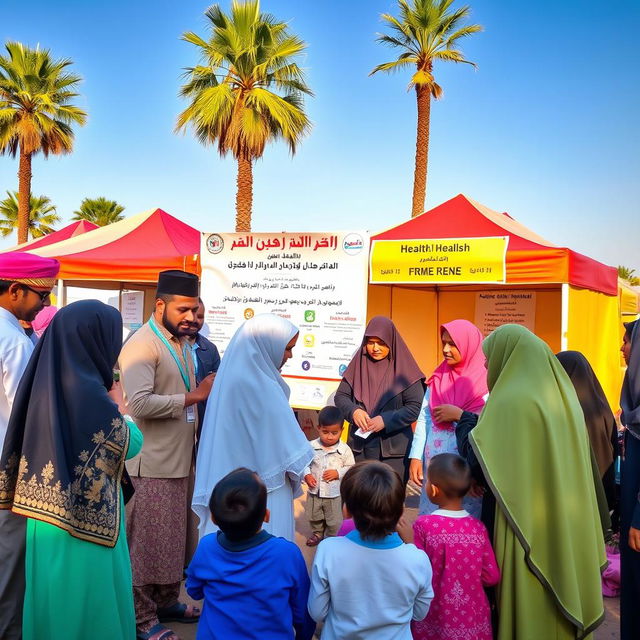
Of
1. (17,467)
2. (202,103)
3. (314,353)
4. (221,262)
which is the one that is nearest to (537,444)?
(17,467)

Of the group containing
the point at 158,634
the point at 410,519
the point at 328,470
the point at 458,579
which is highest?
the point at 458,579

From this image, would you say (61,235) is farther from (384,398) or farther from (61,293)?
(384,398)

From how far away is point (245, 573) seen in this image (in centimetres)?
182

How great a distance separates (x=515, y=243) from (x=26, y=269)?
4.87 m

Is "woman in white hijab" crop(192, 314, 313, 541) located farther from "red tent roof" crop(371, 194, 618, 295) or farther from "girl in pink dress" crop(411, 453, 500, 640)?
"red tent roof" crop(371, 194, 618, 295)

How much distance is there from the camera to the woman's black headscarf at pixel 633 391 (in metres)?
2.58

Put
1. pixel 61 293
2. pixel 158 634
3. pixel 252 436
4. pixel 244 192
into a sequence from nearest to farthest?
pixel 252 436 → pixel 158 634 → pixel 61 293 → pixel 244 192

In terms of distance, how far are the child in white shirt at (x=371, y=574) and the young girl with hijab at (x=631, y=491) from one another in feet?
4.40

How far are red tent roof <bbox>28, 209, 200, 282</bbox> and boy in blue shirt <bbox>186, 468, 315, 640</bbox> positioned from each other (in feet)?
18.4

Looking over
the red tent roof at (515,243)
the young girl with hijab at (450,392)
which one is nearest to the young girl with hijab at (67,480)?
the young girl with hijab at (450,392)

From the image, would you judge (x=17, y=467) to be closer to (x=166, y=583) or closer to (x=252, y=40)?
(x=166, y=583)

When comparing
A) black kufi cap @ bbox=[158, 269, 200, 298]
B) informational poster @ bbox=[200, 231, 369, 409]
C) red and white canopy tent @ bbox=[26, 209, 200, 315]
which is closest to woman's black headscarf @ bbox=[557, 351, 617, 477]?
black kufi cap @ bbox=[158, 269, 200, 298]

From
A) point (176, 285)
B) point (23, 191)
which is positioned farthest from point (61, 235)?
point (176, 285)

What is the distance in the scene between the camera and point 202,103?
1336 centimetres
